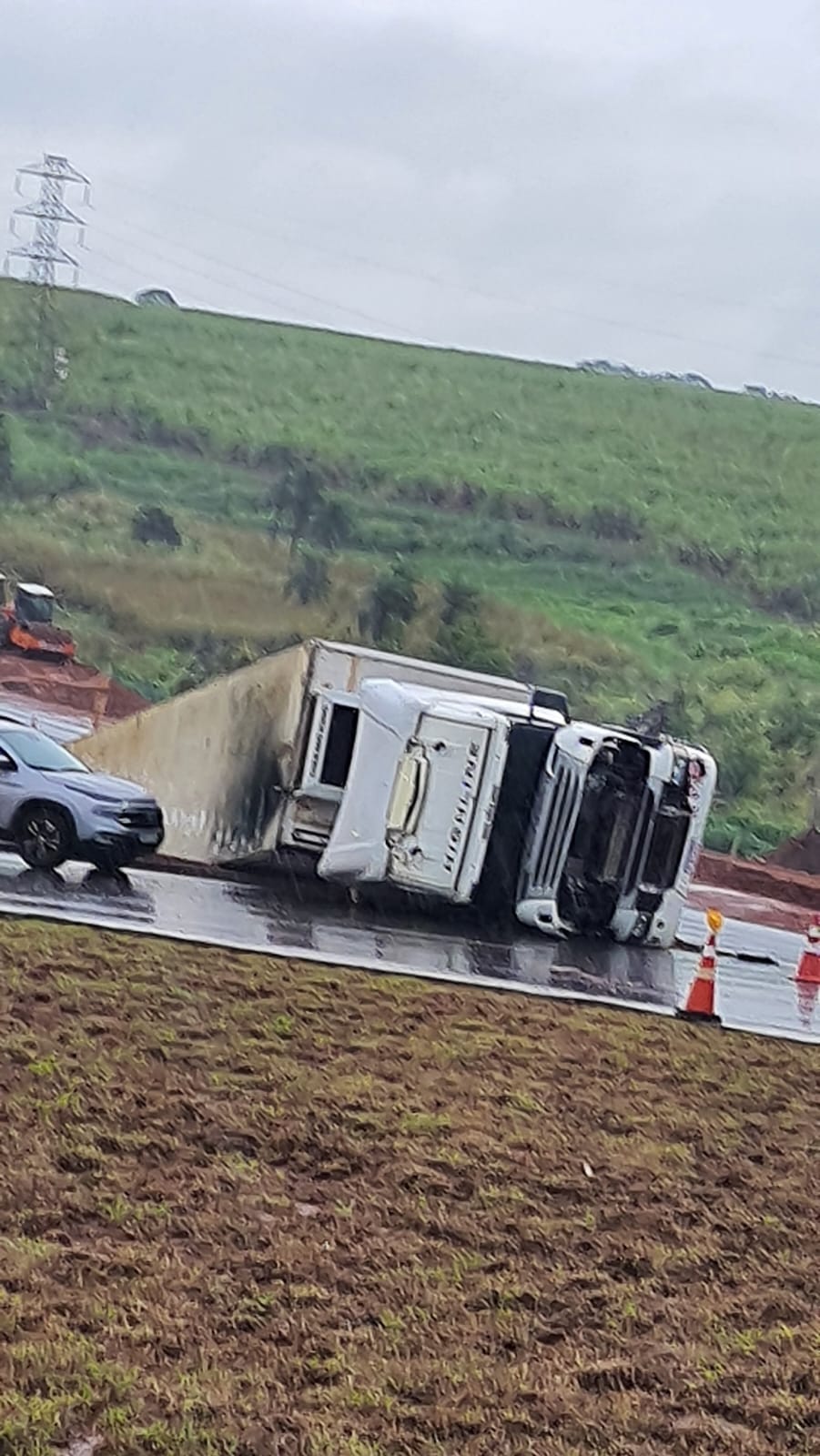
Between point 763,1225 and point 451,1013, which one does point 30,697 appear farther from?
point 763,1225

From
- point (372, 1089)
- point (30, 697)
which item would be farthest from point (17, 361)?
point (372, 1089)

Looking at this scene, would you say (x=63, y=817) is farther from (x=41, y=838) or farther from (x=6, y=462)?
(x=6, y=462)

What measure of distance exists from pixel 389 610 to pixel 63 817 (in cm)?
1858

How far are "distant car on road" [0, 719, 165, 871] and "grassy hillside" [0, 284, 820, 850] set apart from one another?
50.7 ft

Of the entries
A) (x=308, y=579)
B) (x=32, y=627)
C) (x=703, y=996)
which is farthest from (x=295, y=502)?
(x=703, y=996)

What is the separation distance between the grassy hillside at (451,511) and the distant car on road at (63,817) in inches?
608

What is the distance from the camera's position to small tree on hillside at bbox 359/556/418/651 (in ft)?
105

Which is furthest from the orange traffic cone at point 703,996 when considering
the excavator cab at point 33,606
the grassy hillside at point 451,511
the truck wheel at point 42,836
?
the excavator cab at point 33,606

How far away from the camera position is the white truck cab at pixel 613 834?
48.2 ft

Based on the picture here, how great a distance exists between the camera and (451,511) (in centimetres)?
4738

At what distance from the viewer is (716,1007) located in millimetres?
13211

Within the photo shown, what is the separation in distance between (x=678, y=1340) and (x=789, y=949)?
13.0 m

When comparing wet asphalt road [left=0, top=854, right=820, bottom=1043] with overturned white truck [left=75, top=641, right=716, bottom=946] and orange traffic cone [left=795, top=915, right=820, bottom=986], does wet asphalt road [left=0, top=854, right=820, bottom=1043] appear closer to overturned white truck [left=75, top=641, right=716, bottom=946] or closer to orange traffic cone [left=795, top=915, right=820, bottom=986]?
orange traffic cone [left=795, top=915, right=820, bottom=986]

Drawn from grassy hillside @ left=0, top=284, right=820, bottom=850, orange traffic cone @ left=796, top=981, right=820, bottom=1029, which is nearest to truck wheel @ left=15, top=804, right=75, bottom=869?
orange traffic cone @ left=796, top=981, right=820, bottom=1029
